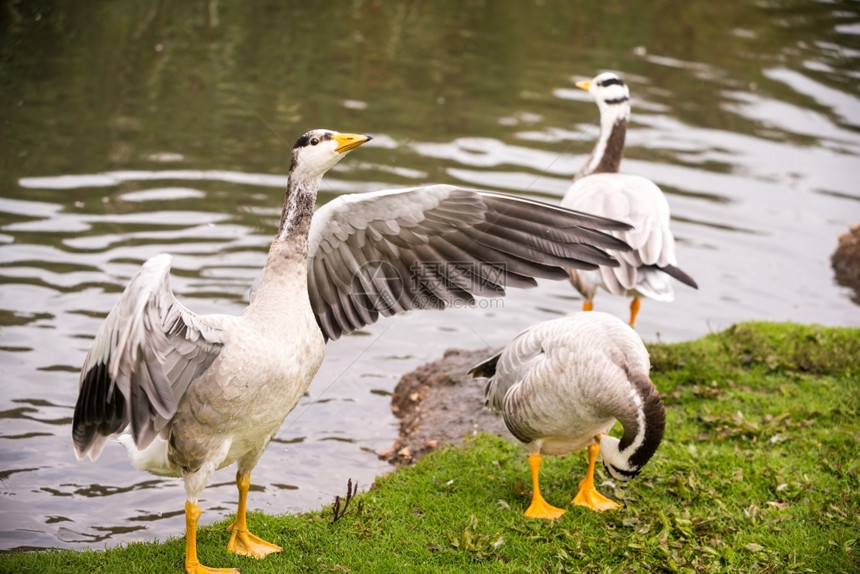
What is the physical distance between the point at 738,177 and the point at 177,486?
10974 millimetres

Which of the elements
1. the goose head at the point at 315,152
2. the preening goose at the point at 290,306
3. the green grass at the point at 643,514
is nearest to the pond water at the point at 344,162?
the green grass at the point at 643,514

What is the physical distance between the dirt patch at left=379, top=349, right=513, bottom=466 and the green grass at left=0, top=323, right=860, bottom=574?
1.20 ft

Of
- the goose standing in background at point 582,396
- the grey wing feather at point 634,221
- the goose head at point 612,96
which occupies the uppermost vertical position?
the goose head at point 612,96

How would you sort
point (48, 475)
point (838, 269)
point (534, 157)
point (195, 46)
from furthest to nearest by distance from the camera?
point (195, 46) → point (534, 157) → point (838, 269) → point (48, 475)

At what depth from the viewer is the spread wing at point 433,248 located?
18.2 feet

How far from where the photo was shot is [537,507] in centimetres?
612

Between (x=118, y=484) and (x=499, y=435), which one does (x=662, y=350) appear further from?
(x=118, y=484)

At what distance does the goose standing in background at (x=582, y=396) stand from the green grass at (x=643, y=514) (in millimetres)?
374

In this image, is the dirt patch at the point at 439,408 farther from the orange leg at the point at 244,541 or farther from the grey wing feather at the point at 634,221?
the orange leg at the point at 244,541

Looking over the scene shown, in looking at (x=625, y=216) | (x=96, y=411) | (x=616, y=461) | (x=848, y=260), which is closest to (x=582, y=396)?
(x=616, y=461)

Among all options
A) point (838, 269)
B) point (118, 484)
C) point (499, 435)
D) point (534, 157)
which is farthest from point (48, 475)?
point (838, 269)

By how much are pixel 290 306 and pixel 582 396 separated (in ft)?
6.65

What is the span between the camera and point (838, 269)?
12.5 metres

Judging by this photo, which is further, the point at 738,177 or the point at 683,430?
the point at 738,177
